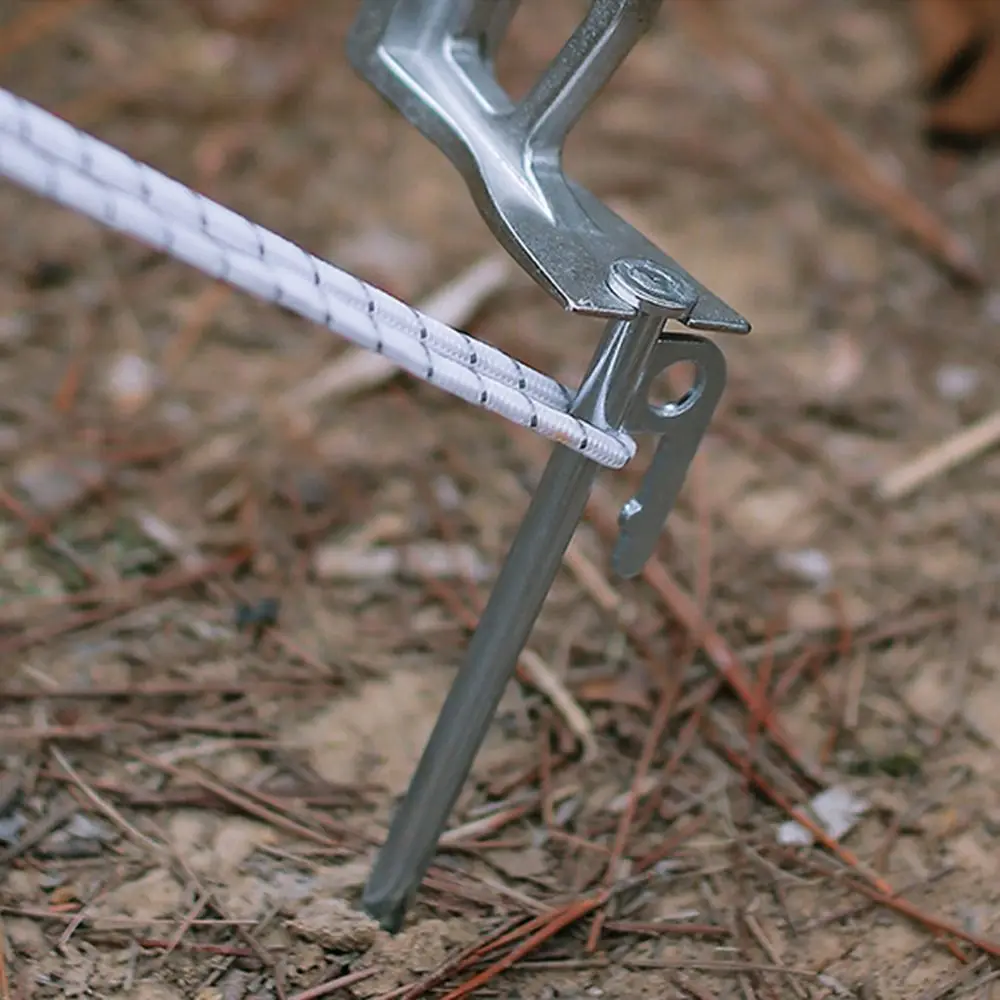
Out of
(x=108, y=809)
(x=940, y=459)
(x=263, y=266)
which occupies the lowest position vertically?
(x=108, y=809)

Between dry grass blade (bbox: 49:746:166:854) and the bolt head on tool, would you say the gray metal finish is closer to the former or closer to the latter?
the bolt head on tool

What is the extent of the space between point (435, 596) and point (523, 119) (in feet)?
1.89

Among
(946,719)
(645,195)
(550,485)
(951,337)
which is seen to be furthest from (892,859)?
(645,195)

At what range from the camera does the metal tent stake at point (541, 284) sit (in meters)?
0.79

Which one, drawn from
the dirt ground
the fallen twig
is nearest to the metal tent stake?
the dirt ground

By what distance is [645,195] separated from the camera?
1.97 m

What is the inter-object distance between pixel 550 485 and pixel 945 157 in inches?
61.2

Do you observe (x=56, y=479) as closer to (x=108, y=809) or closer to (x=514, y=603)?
(x=108, y=809)

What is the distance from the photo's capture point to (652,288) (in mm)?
773

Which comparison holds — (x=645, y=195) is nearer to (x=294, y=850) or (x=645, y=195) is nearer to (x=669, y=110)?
(x=669, y=110)

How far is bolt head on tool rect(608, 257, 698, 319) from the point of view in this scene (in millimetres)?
765

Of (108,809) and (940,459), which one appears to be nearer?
(108,809)

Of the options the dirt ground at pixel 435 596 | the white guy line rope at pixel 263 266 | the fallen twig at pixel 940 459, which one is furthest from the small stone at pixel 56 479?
the fallen twig at pixel 940 459

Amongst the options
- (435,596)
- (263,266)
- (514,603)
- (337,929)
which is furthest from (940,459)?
(263,266)
